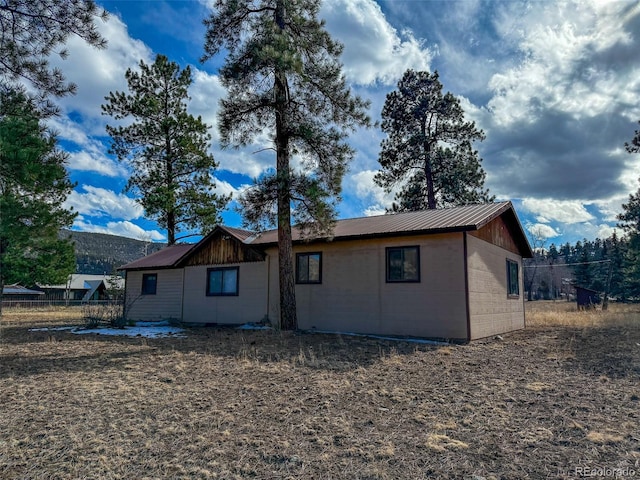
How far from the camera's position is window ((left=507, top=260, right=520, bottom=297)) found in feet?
45.5

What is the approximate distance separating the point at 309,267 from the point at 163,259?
26.3 feet

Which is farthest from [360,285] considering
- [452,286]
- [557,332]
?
[557,332]

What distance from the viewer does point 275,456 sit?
3604 millimetres

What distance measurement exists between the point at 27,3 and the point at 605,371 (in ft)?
34.7

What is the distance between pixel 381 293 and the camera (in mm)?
11461

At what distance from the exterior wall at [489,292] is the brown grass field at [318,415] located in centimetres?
233

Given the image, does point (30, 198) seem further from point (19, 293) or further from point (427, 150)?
point (19, 293)

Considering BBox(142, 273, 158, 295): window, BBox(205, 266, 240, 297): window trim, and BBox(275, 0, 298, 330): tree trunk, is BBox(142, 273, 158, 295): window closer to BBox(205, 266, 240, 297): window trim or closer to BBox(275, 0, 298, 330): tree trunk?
BBox(205, 266, 240, 297): window trim

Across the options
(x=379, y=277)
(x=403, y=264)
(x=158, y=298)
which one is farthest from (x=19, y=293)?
(x=403, y=264)

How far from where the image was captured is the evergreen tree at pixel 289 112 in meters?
11.4

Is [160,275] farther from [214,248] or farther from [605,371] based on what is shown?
[605,371]

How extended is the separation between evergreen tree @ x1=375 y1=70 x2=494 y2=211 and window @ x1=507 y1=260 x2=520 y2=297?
7794mm

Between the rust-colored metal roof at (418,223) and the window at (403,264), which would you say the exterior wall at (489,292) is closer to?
the rust-colored metal roof at (418,223)

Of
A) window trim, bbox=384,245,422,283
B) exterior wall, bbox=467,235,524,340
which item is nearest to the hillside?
window trim, bbox=384,245,422,283
